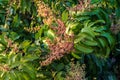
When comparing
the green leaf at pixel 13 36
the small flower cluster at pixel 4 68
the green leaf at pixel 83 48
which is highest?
the green leaf at pixel 13 36

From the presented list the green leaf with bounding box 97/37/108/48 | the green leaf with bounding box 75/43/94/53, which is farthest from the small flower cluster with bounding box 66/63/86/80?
the green leaf with bounding box 97/37/108/48

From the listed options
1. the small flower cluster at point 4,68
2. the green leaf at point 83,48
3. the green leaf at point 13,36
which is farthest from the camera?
the green leaf at point 13,36

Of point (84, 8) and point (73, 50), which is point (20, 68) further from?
point (84, 8)

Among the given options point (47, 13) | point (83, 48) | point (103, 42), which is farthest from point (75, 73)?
point (47, 13)

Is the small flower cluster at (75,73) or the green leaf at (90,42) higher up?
the green leaf at (90,42)

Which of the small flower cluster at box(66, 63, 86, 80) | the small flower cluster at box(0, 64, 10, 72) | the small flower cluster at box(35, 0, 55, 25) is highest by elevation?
the small flower cluster at box(35, 0, 55, 25)

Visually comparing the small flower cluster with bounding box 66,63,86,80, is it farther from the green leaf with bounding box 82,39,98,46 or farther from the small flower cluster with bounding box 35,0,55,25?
the small flower cluster with bounding box 35,0,55,25

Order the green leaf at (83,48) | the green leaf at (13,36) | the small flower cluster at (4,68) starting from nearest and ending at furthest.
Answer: the small flower cluster at (4,68), the green leaf at (83,48), the green leaf at (13,36)

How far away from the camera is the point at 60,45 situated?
2.37 metres

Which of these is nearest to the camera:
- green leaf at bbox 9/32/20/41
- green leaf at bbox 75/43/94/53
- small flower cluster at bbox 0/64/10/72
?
small flower cluster at bbox 0/64/10/72

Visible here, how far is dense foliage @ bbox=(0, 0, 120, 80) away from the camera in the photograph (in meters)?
2.41

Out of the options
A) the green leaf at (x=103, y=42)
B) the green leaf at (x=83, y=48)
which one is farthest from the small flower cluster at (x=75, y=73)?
the green leaf at (x=103, y=42)

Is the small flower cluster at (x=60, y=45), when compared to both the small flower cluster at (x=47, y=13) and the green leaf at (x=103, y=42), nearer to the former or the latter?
the small flower cluster at (x=47, y=13)

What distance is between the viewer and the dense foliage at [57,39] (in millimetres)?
2412
